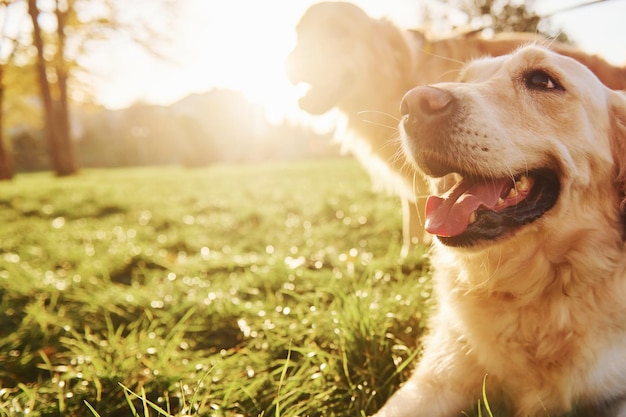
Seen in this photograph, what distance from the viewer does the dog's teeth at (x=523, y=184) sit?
1.77 m

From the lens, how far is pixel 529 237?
1.78m

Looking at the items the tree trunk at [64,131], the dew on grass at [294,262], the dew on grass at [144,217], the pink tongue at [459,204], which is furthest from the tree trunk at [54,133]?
the pink tongue at [459,204]

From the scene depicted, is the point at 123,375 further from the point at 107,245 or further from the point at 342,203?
the point at 342,203

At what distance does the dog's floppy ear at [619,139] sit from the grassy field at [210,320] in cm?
98

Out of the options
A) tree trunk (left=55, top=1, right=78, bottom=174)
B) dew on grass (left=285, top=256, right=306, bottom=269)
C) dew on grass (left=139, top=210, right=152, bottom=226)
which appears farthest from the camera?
tree trunk (left=55, top=1, right=78, bottom=174)

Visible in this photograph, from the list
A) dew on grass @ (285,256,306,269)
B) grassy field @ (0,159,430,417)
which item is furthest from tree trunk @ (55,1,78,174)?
dew on grass @ (285,256,306,269)

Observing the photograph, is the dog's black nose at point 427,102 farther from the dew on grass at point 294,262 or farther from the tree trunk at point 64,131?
the tree trunk at point 64,131

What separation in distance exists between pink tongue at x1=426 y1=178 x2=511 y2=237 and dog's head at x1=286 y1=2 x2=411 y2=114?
235 cm

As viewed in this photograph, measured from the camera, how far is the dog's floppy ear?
1.75 metres

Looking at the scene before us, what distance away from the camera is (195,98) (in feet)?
136

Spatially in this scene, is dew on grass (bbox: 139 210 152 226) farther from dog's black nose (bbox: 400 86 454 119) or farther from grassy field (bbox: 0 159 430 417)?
dog's black nose (bbox: 400 86 454 119)

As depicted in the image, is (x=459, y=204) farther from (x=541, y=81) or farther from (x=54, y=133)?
(x=54, y=133)

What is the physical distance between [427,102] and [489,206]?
427mm

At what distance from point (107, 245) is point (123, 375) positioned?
2654 millimetres
